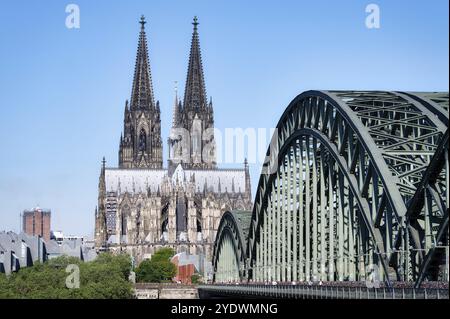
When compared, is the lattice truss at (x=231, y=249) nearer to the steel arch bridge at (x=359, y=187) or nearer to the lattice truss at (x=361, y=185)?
the steel arch bridge at (x=359, y=187)

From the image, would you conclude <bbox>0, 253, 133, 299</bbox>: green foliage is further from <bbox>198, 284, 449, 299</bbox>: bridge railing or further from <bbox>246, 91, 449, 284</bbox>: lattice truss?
<bbox>246, 91, 449, 284</bbox>: lattice truss

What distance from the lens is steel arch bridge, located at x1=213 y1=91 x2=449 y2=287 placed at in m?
63.1

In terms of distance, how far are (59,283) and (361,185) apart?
6370 centimetres

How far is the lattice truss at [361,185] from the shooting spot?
6306 cm

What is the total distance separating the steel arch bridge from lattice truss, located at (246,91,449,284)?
2.5 inches

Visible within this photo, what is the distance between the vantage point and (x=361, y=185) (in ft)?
239

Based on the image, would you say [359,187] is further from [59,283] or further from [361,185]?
[59,283]

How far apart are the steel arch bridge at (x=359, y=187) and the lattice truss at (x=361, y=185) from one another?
0.06 metres

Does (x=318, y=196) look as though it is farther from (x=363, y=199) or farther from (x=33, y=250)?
(x=33, y=250)

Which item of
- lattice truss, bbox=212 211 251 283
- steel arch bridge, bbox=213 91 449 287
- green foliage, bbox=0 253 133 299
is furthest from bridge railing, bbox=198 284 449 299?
lattice truss, bbox=212 211 251 283

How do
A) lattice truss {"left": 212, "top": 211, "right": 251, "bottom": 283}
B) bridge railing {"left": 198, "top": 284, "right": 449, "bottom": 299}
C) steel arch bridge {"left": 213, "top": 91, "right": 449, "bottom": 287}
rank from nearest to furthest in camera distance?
bridge railing {"left": 198, "top": 284, "right": 449, "bottom": 299}, steel arch bridge {"left": 213, "top": 91, "right": 449, "bottom": 287}, lattice truss {"left": 212, "top": 211, "right": 251, "bottom": 283}
